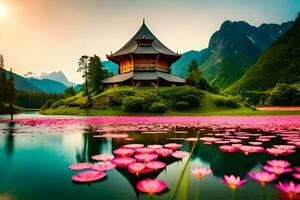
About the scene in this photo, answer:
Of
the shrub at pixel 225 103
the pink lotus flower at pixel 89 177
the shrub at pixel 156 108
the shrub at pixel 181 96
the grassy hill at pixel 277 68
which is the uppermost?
the grassy hill at pixel 277 68

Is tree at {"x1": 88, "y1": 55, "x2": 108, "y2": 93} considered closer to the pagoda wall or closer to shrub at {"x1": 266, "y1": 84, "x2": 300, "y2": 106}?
the pagoda wall

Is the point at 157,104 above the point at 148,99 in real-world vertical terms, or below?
below

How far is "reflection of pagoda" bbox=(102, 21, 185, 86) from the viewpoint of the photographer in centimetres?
Result: 4256

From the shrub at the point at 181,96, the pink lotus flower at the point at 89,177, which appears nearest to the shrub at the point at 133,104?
the shrub at the point at 181,96

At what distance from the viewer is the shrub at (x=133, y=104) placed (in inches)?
1190

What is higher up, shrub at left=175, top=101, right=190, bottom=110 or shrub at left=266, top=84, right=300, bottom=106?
shrub at left=266, top=84, right=300, bottom=106

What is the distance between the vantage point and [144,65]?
148 ft

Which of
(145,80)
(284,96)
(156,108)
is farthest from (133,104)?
(284,96)

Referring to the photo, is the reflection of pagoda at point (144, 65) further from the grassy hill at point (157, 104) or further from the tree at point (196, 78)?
the grassy hill at point (157, 104)

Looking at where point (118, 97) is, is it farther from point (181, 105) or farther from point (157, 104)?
point (181, 105)

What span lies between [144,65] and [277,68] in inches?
4360

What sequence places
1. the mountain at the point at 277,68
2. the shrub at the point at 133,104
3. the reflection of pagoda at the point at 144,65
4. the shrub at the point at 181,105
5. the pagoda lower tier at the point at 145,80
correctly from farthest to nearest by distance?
the mountain at the point at 277,68 < the reflection of pagoda at the point at 144,65 < the pagoda lower tier at the point at 145,80 < the shrub at the point at 181,105 < the shrub at the point at 133,104

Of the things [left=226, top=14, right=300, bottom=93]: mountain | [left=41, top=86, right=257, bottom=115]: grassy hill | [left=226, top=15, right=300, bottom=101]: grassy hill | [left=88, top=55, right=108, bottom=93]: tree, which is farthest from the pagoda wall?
[left=226, top=14, right=300, bottom=93]: mountain

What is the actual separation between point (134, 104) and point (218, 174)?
2723cm
